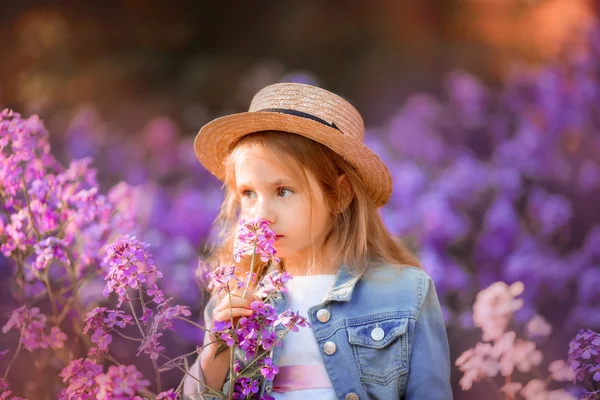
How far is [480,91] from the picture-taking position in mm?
3605

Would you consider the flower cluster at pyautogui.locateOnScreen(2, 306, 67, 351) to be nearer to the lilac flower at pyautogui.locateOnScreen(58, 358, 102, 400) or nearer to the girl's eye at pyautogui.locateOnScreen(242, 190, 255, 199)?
the lilac flower at pyautogui.locateOnScreen(58, 358, 102, 400)

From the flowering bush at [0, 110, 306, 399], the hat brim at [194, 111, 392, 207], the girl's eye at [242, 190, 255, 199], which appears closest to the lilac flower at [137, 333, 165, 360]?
the flowering bush at [0, 110, 306, 399]

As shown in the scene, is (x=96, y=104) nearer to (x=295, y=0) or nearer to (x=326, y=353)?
(x=295, y=0)

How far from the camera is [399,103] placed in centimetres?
372

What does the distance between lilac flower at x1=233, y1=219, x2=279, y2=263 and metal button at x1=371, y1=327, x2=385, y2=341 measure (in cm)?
48

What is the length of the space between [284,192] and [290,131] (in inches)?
7.2

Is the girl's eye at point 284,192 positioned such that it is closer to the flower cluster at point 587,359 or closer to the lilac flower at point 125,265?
the lilac flower at point 125,265

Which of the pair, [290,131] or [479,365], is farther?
[479,365]

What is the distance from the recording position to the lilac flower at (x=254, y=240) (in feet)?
5.60

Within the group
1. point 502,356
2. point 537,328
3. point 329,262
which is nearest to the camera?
point 329,262

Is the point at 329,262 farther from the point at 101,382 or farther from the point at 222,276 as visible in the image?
the point at 101,382

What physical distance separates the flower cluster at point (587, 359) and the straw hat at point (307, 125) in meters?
0.71

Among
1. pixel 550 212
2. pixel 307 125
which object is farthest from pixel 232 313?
pixel 550 212

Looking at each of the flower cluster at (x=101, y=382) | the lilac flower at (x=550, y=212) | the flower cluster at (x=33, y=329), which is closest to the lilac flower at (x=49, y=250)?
the flower cluster at (x=33, y=329)
